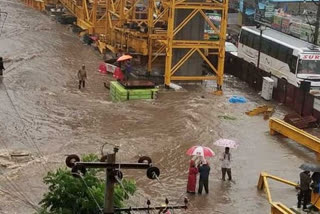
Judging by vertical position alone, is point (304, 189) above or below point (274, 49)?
below

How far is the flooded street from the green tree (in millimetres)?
3602

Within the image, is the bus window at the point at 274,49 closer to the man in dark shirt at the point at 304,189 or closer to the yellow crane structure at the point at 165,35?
the yellow crane structure at the point at 165,35

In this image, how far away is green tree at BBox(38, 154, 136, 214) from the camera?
1025 cm

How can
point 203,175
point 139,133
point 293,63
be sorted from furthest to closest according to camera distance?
point 293,63
point 139,133
point 203,175

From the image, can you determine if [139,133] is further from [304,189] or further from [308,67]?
[308,67]

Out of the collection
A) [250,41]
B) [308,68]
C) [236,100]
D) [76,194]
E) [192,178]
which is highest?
[76,194]

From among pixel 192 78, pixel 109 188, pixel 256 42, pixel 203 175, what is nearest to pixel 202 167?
pixel 203 175

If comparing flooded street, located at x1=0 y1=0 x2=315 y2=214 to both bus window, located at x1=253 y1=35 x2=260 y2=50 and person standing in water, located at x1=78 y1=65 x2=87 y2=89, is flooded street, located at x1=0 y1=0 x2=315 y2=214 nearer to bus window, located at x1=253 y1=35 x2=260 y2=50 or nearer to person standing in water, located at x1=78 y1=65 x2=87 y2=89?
person standing in water, located at x1=78 y1=65 x2=87 y2=89

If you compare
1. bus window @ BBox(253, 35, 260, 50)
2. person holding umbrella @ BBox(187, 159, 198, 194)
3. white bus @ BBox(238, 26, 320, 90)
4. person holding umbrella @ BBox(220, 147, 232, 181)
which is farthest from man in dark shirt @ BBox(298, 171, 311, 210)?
bus window @ BBox(253, 35, 260, 50)

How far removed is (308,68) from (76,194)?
19.1m

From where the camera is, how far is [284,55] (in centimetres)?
2895

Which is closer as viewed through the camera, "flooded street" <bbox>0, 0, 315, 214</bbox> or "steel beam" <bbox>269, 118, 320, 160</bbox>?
"flooded street" <bbox>0, 0, 315, 214</bbox>

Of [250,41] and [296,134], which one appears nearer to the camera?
[296,134]

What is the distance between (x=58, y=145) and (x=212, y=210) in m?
6.00
